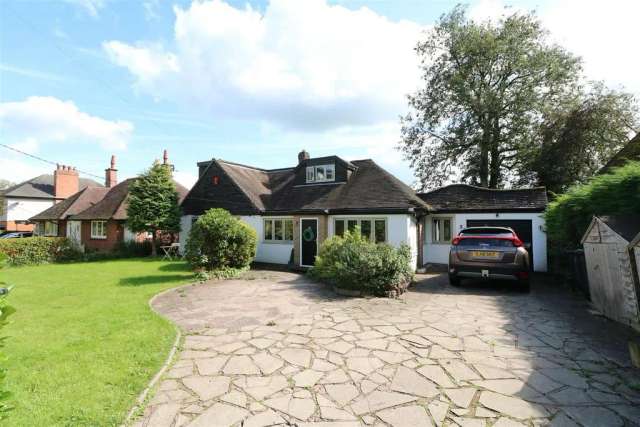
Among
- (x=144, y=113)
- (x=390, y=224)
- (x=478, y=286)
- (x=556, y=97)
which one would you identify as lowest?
(x=478, y=286)

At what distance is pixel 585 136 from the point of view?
20062 millimetres

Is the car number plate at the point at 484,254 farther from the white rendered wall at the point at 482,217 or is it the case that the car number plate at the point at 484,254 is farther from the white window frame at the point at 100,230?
the white window frame at the point at 100,230

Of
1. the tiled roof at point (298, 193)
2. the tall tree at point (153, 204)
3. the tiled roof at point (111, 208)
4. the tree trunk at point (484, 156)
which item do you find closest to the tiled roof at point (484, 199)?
the tiled roof at point (298, 193)

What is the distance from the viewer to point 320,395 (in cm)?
388

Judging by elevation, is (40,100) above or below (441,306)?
above

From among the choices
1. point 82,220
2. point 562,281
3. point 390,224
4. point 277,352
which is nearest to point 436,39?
point 390,224

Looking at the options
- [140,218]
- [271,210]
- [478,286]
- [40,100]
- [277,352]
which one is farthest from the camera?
Result: [140,218]

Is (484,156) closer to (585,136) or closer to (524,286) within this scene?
(585,136)

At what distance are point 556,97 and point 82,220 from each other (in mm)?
37570

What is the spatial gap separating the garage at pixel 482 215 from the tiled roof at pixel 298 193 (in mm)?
1716

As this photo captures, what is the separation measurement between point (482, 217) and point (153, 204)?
1894 cm

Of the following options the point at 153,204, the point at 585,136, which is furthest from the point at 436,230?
the point at 153,204

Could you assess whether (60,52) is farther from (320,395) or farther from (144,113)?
(320,395)

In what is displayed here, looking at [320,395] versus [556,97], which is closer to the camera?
[320,395]
